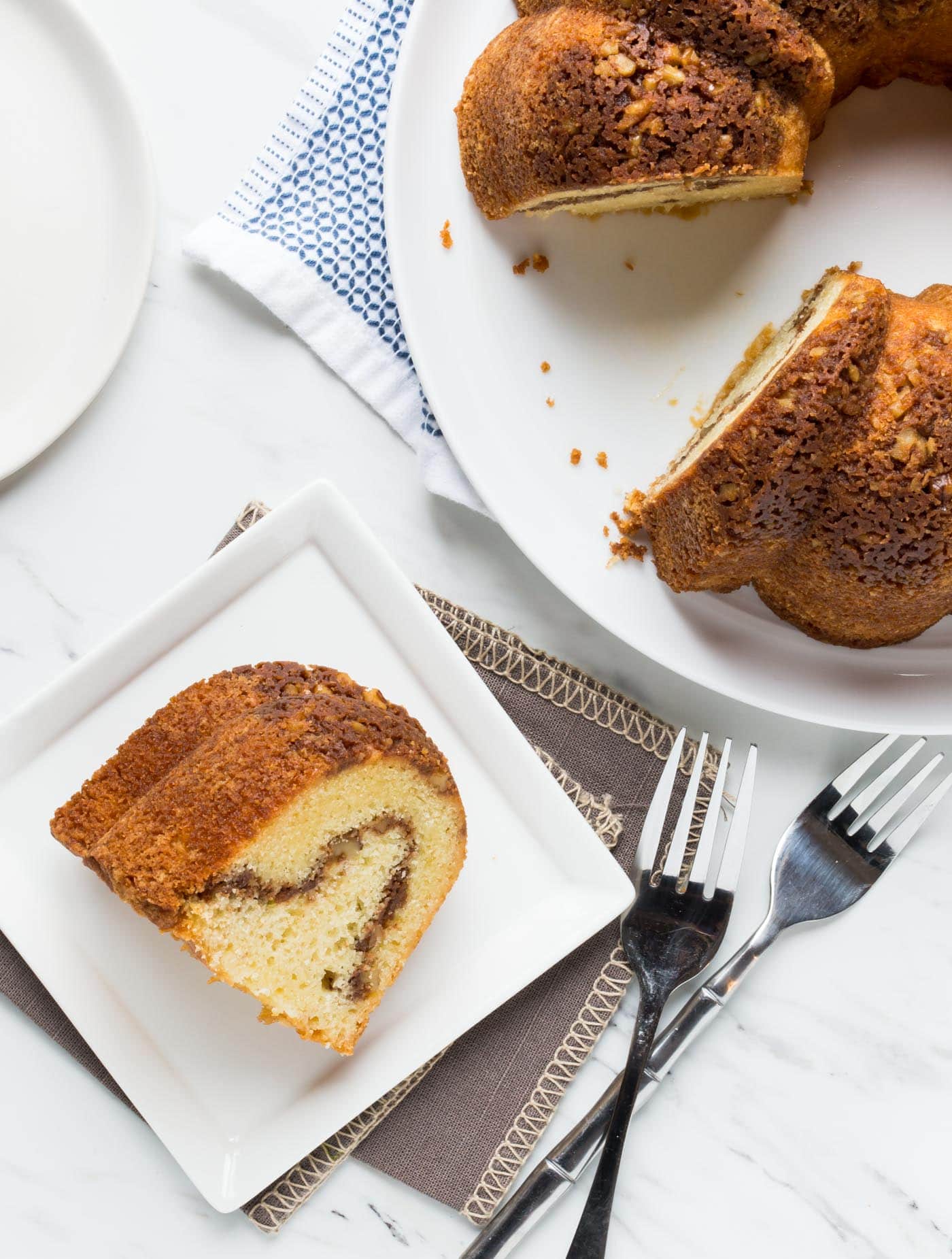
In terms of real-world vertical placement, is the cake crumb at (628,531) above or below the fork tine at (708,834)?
above

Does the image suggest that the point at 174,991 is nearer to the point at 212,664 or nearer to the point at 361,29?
the point at 212,664

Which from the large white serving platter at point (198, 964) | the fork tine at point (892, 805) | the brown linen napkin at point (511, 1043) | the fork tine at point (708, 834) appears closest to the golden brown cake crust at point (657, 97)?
the large white serving platter at point (198, 964)

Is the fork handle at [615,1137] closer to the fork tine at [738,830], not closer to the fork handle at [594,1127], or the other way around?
the fork handle at [594,1127]

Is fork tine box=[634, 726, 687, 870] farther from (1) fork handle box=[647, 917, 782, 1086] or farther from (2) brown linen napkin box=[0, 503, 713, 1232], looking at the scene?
(1) fork handle box=[647, 917, 782, 1086]

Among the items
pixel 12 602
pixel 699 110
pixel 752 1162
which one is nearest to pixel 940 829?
pixel 752 1162

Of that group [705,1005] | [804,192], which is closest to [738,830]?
[705,1005]

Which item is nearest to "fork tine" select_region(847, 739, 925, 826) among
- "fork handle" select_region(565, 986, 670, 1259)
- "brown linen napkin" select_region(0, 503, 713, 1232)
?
"brown linen napkin" select_region(0, 503, 713, 1232)
